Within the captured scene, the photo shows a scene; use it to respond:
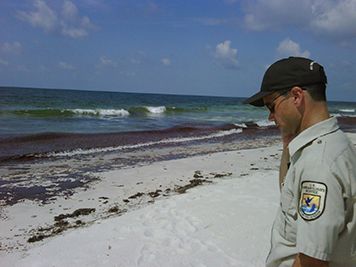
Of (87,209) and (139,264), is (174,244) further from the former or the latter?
(87,209)

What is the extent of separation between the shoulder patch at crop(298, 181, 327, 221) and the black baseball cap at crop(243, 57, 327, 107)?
1.44 ft

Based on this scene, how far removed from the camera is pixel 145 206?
21.4 ft

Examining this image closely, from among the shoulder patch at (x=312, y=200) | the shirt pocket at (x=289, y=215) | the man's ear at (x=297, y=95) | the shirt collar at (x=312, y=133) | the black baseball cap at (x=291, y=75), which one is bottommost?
the shirt pocket at (x=289, y=215)

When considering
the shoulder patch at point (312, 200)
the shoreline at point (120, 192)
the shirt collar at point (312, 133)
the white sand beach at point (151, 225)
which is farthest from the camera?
the shoreline at point (120, 192)

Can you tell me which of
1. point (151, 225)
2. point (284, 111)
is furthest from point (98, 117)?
point (284, 111)

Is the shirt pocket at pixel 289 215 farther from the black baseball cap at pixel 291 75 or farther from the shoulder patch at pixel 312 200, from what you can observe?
the black baseball cap at pixel 291 75

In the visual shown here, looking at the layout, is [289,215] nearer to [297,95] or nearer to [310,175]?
[310,175]

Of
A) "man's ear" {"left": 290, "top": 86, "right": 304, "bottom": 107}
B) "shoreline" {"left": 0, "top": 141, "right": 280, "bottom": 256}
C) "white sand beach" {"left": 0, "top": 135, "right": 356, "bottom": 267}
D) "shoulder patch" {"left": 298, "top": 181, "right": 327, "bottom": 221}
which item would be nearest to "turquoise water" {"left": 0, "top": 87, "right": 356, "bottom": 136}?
"shoreline" {"left": 0, "top": 141, "right": 280, "bottom": 256}

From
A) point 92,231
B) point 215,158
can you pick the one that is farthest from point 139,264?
point 215,158

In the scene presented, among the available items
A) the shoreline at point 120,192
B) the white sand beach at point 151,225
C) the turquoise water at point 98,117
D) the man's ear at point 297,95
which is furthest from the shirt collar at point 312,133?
the turquoise water at point 98,117

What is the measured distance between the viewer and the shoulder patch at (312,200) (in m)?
1.53

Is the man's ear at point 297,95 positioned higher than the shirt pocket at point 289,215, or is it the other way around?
the man's ear at point 297,95

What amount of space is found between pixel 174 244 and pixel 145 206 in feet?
5.99

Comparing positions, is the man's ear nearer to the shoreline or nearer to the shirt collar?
the shirt collar
